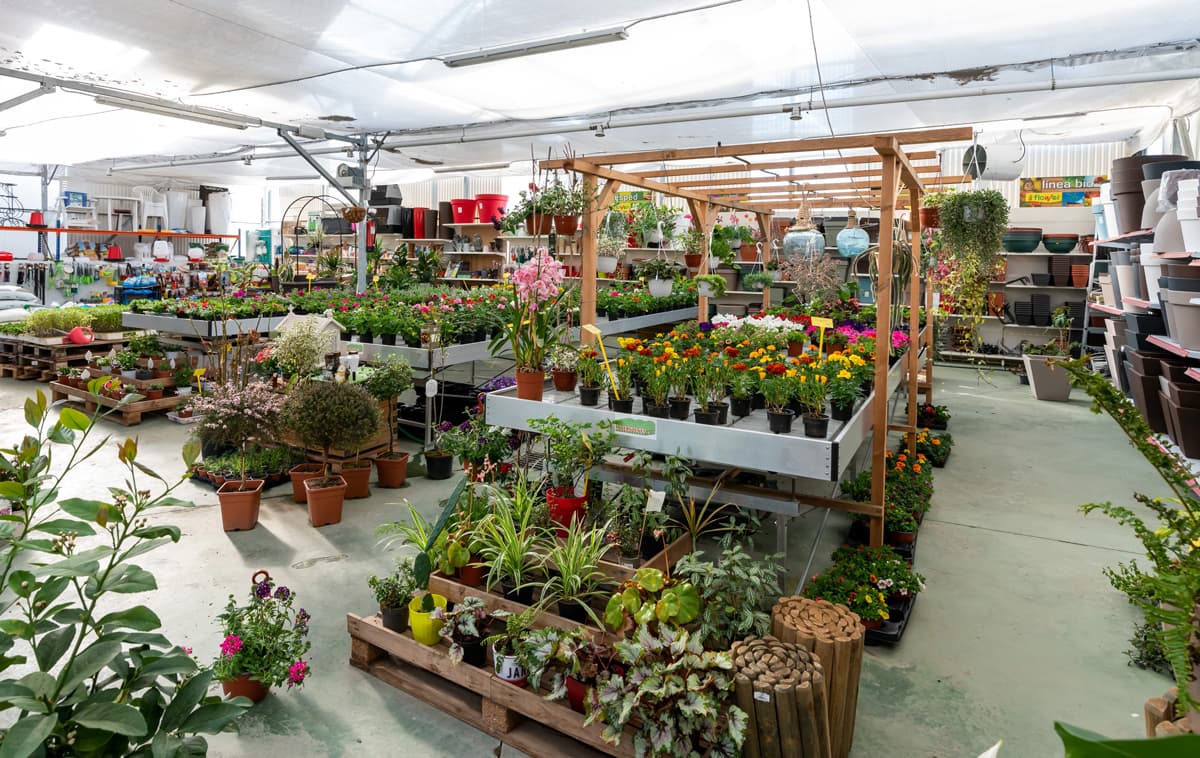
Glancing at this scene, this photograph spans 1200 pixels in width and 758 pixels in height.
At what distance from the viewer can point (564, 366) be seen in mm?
4133

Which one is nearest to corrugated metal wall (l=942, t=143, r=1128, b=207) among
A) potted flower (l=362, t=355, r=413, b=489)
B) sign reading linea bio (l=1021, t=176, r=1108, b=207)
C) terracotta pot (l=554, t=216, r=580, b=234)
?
sign reading linea bio (l=1021, t=176, r=1108, b=207)

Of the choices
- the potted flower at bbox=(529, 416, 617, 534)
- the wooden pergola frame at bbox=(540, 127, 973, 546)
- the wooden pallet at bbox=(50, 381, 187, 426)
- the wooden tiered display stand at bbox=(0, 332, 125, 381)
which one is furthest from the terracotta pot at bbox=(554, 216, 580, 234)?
the wooden tiered display stand at bbox=(0, 332, 125, 381)

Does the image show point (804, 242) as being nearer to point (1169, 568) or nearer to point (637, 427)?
point (637, 427)

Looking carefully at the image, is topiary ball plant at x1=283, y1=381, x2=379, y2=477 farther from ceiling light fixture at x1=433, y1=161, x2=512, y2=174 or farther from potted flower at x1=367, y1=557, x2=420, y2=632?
ceiling light fixture at x1=433, y1=161, x2=512, y2=174

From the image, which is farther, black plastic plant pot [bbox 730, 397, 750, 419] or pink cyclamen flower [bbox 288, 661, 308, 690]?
black plastic plant pot [bbox 730, 397, 750, 419]

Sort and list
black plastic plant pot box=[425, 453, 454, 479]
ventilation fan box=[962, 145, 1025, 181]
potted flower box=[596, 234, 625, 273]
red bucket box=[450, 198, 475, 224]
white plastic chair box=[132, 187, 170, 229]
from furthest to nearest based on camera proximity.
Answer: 1. white plastic chair box=[132, 187, 170, 229]
2. red bucket box=[450, 198, 475, 224]
3. potted flower box=[596, 234, 625, 273]
4. ventilation fan box=[962, 145, 1025, 181]
5. black plastic plant pot box=[425, 453, 454, 479]

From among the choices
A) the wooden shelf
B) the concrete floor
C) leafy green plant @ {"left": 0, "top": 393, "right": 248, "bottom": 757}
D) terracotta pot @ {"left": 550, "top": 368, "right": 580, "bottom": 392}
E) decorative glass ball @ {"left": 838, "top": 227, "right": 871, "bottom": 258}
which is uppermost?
the wooden shelf

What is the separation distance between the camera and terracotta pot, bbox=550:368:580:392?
4.08 m

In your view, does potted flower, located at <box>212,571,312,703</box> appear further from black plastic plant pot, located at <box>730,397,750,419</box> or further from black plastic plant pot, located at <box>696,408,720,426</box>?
black plastic plant pot, located at <box>730,397,750,419</box>

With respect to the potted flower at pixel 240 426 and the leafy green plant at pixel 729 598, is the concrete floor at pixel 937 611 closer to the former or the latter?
the potted flower at pixel 240 426

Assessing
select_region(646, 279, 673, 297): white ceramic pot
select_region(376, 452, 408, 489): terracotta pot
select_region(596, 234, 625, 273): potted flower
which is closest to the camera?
select_region(376, 452, 408, 489): terracotta pot

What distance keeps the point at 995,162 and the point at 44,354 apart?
990cm

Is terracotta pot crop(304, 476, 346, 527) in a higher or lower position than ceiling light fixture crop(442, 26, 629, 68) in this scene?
lower

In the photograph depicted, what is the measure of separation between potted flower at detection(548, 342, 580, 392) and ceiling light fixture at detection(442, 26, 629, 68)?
2.07 m
